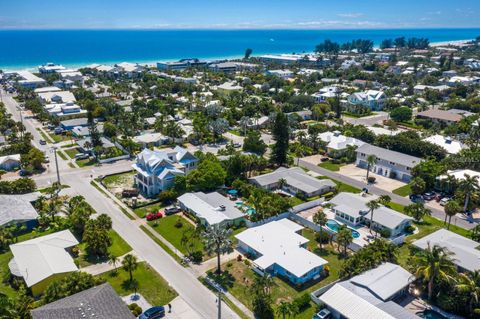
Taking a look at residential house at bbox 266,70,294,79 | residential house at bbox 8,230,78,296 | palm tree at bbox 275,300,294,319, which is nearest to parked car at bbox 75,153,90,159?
residential house at bbox 8,230,78,296

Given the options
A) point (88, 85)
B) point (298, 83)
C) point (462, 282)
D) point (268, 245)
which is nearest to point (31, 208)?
point (268, 245)

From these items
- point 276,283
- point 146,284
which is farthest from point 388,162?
point 146,284

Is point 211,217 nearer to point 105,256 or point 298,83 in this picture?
point 105,256

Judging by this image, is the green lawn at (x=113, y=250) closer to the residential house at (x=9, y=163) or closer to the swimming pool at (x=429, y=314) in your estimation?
the swimming pool at (x=429, y=314)

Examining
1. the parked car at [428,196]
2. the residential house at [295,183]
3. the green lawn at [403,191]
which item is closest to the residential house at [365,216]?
the residential house at [295,183]

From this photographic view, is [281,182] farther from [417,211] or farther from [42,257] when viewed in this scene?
[42,257]

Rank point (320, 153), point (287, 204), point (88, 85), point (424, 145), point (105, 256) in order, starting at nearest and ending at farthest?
point (105, 256) < point (287, 204) < point (424, 145) < point (320, 153) < point (88, 85)
